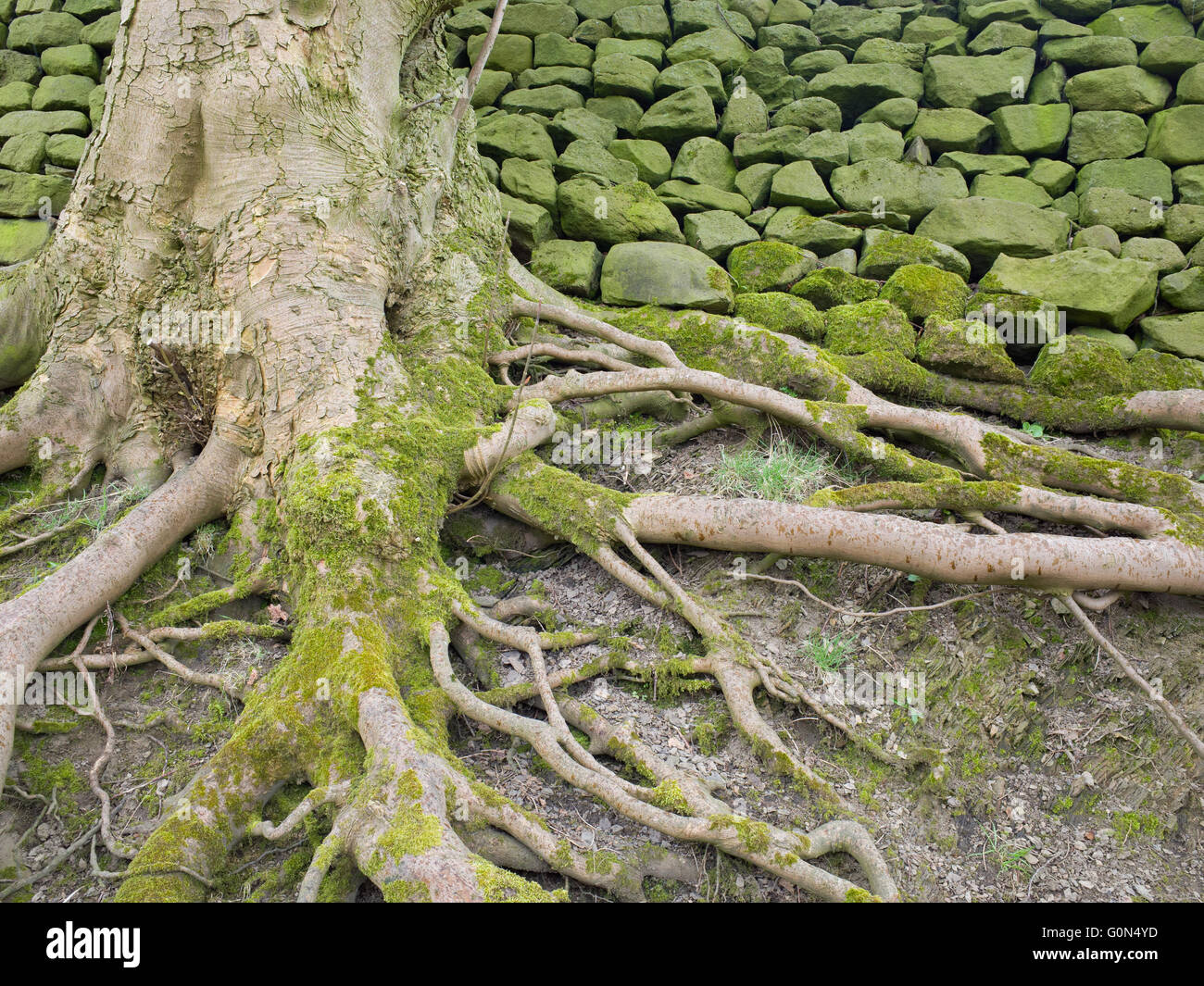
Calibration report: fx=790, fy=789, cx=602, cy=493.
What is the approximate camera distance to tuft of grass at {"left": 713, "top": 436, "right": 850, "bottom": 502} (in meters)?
3.98

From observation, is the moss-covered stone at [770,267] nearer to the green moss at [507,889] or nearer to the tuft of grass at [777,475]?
the tuft of grass at [777,475]

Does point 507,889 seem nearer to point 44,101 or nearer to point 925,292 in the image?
point 925,292

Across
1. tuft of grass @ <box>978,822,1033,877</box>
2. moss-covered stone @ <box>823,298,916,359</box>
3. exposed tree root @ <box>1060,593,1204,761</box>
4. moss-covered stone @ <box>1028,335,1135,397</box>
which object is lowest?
tuft of grass @ <box>978,822,1033,877</box>

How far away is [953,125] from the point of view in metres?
6.80

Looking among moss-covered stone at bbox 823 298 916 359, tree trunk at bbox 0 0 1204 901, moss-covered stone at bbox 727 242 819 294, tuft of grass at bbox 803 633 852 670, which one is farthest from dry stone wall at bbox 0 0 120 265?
tuft of grass at bbox 803 633 852 670

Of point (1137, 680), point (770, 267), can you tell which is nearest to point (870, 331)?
point (770, 267)

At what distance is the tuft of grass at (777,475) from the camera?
398cm

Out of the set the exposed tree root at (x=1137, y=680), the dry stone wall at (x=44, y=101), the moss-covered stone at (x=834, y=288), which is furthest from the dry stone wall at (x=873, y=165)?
the dry stone wall at (x=44, y=101)

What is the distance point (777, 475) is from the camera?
402cm

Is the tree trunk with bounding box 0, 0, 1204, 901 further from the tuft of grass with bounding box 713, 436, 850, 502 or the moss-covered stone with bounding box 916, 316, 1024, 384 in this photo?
the moss-covered stone with bounding box 916, 316, 1024, 384

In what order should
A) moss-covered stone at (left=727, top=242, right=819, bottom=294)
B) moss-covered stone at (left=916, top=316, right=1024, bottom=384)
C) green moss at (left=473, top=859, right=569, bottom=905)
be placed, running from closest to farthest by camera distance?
1. green moss at (left=473, top=859, right=569, bottom=905)
2. moss-covered stone at (left=916, top=316, right=1024, bottom=384)
3. moss-covered stone at (left=727, top=242, right=819, bottom=294)

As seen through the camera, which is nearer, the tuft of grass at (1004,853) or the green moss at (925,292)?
the tuft of grass at (1004,853)

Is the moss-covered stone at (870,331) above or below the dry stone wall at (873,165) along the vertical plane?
below

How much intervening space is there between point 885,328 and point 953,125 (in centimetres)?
268
